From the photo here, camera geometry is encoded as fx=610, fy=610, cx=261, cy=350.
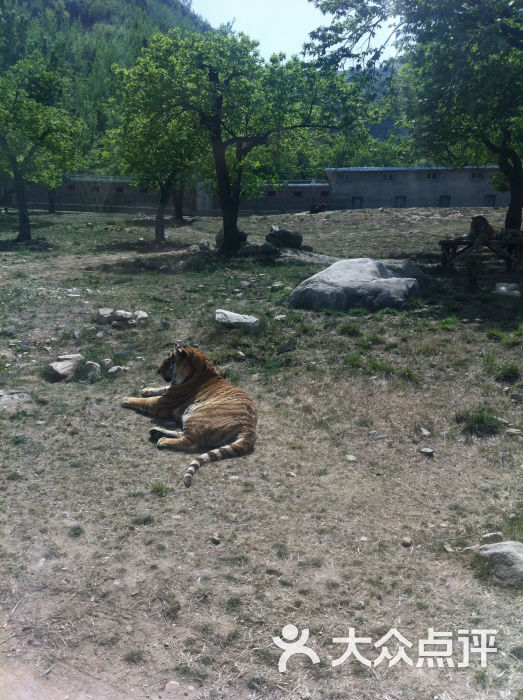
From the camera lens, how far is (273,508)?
235 inches

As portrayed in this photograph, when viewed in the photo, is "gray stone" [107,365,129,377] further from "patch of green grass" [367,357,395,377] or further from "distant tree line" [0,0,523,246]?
"distant tree line" [0,0,523,246]

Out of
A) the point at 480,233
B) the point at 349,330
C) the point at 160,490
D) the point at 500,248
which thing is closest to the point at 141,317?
the point at 349,330

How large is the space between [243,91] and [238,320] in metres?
11.5

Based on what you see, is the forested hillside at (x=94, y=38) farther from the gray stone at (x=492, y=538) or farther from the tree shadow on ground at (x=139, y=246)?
the gray stone at (x=492, y=538)

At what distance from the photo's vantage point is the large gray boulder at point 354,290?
40.8 feet

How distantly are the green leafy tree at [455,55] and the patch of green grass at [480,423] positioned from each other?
1002 centimetres

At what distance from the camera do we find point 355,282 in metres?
12.8

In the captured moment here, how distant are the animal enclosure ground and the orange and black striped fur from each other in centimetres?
21

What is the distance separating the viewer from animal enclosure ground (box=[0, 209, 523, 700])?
161 inches

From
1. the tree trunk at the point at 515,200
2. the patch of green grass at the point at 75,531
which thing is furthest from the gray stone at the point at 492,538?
the tree trunk at the point at 515,200

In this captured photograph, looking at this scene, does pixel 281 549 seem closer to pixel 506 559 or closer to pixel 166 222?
pixel 506 559

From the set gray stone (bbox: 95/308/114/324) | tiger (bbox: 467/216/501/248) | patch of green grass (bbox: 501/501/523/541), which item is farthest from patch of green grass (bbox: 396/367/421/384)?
tiger (bbox: 467/216/501/248)

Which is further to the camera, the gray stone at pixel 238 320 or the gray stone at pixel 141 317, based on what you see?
the gray stone at pixel 141 317

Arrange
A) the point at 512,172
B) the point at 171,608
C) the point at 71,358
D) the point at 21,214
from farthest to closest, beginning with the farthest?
the point at 21,214 → the point at 512,172 → the point at 71,358 → the point at 171,608
